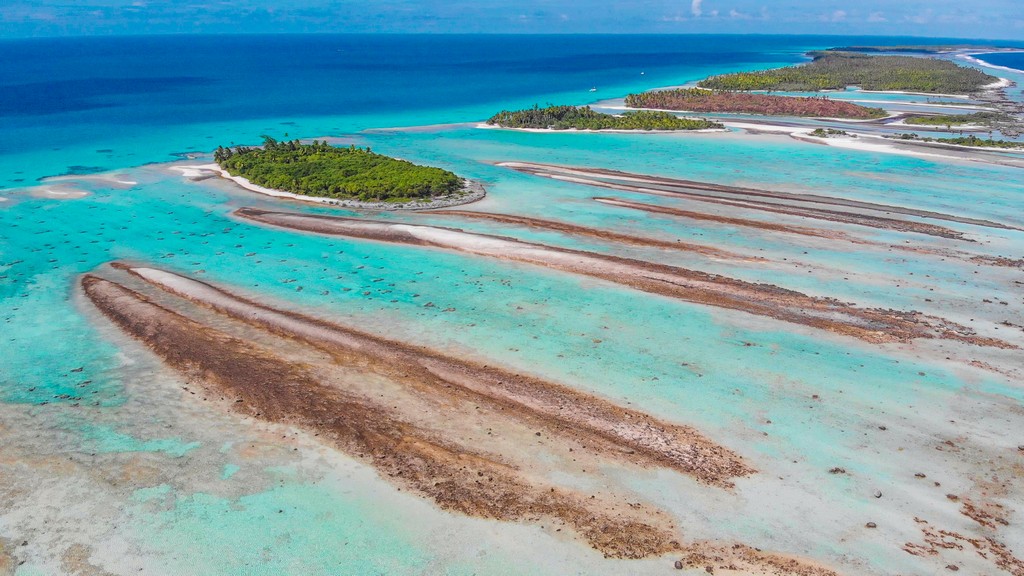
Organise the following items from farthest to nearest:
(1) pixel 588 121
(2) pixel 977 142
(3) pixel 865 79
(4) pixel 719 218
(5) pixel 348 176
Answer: (3) pixel 865 79 → (1) pixel 588 121 → (2) pixel 977 142 → (5) pixel 348 176 → (4) pixel 719 218

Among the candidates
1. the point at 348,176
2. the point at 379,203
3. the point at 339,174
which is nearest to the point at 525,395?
the point at 379,203

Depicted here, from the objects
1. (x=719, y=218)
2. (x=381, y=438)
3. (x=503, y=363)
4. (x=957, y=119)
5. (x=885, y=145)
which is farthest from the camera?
(x=957, y=119)

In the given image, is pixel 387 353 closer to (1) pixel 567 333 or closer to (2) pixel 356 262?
(1) pixel 567 333

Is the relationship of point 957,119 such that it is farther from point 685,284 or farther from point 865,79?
point 685,284

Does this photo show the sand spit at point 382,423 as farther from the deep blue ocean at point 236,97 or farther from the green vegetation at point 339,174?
the deep blue ocean at point 236,97

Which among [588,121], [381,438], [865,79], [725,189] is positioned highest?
[865,79]
